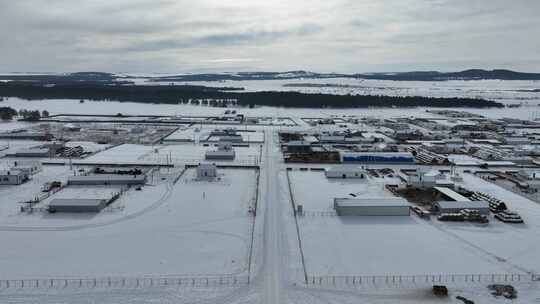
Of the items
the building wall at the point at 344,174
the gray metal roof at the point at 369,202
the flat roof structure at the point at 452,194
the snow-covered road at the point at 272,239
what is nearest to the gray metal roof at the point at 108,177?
the snow-covered road at the point at 272,239

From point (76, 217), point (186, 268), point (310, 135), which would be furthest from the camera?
point (310, 135)

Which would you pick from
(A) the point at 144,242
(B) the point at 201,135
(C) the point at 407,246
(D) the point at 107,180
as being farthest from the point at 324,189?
(B) the point at 201,135

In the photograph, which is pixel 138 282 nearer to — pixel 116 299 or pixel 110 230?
pixel 116 299

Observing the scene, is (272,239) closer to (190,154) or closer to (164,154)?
(190,154)

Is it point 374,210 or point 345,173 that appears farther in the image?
point 345,173

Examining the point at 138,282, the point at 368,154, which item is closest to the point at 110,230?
the point at 138,282

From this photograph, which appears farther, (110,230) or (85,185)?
(85,185)

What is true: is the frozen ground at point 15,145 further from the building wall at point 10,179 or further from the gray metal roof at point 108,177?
the gray metal roof at point 108,177
